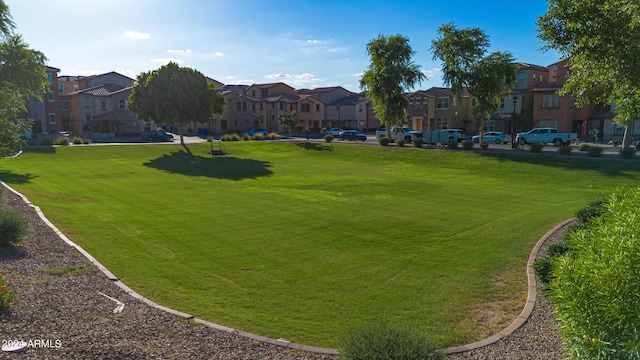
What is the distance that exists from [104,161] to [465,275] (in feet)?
132

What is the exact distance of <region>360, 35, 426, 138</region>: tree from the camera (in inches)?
2179

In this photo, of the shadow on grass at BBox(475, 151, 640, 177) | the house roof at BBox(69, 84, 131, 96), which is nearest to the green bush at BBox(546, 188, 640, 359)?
the shadow on grass at BBox(475, 151, 640, 177)

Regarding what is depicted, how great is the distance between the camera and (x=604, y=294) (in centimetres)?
444

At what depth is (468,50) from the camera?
48.6 meters

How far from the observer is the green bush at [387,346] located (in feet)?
17.1

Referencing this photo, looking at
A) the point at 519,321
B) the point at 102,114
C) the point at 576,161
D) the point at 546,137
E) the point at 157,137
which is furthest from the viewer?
→ the point at 102,114

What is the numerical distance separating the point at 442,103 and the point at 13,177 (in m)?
62.4

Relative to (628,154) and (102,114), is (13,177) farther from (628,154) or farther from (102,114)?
(102,114)

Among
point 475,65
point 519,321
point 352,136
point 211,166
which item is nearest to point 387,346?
point 519,321

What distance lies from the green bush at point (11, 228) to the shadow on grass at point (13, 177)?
701 inches

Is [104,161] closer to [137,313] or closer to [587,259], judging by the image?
[137,313]

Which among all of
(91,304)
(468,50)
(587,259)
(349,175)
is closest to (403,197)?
(349,175)

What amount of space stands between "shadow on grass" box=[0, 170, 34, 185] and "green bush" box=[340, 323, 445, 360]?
27912 millimetres

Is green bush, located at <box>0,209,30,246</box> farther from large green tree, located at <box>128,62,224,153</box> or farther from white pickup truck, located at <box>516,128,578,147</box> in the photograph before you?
white pickup truck, located at <box>516,128,578,147</box>
